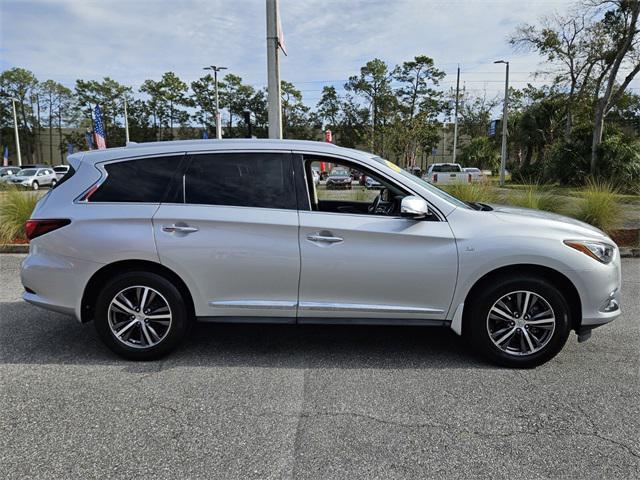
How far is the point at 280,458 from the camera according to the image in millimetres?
2600

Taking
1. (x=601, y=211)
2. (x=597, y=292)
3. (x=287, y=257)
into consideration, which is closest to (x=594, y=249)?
(x=597, y=292)

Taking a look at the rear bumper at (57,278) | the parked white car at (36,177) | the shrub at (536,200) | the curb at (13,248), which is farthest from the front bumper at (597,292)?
the parked white car at (36,177)

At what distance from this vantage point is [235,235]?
3695mm

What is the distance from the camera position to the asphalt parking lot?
8.38 feet

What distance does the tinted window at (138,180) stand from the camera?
386 centimetres

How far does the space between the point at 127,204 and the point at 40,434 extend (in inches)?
70.2

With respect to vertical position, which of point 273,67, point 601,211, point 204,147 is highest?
point 273,67

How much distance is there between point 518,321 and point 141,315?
120 inches

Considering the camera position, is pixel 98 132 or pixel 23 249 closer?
pixel 23 249

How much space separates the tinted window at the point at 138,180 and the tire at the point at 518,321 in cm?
271

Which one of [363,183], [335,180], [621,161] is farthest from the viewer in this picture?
[621,161]

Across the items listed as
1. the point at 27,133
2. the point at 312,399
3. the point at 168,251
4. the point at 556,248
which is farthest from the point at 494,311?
the point at 27,133

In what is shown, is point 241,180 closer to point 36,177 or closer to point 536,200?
point 536,200

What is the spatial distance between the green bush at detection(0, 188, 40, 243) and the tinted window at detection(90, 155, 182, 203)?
22.4 ft
